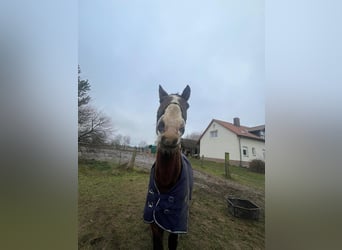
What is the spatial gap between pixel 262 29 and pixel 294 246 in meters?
1.40

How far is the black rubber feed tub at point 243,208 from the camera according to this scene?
4.73ft

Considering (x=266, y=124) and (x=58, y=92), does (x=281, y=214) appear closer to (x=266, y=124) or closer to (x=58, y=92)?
(x=266, y=124)

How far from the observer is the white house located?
1.46 m

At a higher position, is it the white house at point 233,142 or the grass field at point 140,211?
the white house at point 233,142

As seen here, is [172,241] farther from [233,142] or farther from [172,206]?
[233,142]

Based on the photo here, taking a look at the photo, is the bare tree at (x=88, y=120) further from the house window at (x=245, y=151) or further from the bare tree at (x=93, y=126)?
the house window at (x=245, y=151)

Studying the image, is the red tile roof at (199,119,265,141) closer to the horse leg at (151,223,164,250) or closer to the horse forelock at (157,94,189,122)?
the horse forelock at (157,94,189,122)

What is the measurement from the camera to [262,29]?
1.46 meters

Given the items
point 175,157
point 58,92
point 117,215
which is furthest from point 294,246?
point 58,92

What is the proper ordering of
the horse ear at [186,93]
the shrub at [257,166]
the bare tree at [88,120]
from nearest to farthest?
the shrub at [257,166]
the horse ear at [186,93]
the bare tree at [88,120]

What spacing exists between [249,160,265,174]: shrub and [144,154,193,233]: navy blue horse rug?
1.46 feet

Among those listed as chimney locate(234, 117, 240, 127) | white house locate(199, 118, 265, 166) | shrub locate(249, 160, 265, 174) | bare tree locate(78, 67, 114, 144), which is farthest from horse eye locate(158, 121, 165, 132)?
A: shrub locate(249, 160, 265, 174)

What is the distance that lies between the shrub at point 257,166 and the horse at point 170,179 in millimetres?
424

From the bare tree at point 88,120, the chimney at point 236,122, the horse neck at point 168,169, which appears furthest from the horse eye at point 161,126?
the chimney at point 236,122
